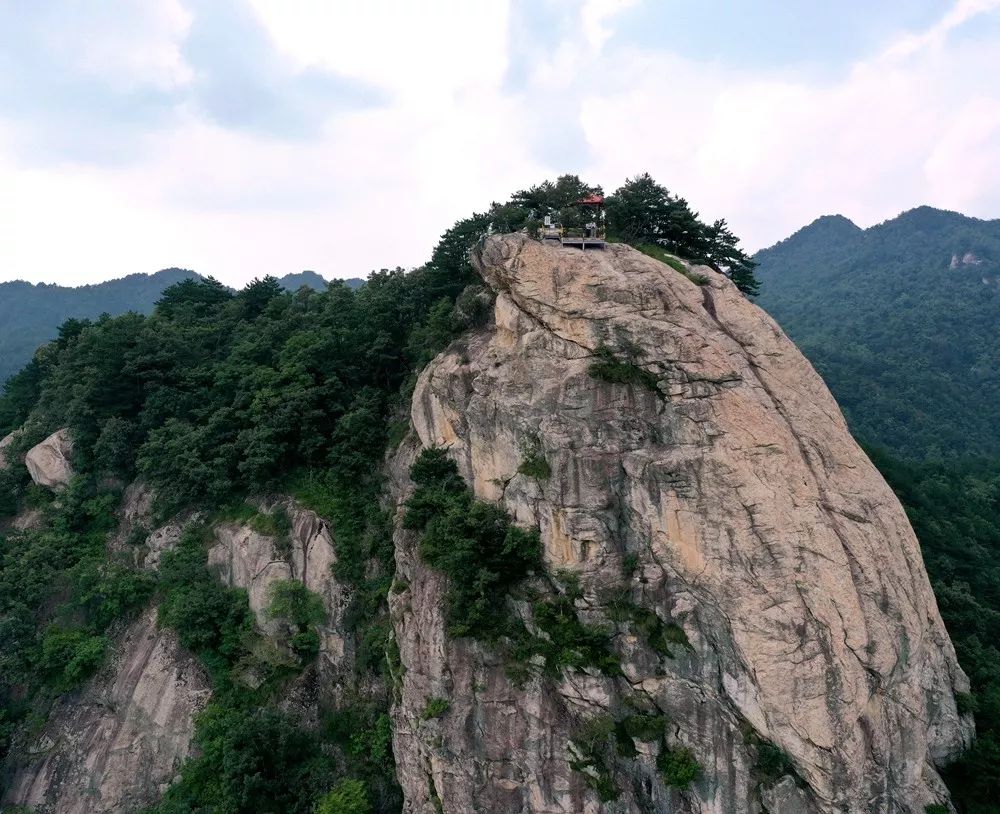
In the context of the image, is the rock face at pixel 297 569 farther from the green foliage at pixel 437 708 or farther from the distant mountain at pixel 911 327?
the distant mountain at pixel 911 327

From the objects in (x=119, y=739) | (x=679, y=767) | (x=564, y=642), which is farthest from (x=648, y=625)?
(x=119, y=739)

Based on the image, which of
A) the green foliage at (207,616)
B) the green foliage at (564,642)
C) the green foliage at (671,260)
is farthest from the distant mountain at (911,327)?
the green foliage at (207,616)

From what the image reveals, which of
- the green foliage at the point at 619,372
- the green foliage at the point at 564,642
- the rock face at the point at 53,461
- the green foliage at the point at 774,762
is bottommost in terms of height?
the green foliage at the point at 774,762

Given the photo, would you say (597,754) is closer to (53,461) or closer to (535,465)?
(535,465)

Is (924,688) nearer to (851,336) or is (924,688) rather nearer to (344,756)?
(344,756)

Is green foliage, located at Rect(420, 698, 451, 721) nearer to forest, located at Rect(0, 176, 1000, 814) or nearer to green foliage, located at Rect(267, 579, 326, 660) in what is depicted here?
forest, located at Rect(0, 176, 1000, 814)

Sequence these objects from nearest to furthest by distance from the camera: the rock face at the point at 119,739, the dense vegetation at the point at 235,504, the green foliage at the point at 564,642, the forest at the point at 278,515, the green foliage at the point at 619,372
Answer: the green foliage at the point at 564,642
the green foliage at the point at 619,372
the forest at the point at 278,515
the dense vegetation at the point at 235,504
the rock face at the point at 119,739

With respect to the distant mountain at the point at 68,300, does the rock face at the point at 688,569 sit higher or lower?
lower

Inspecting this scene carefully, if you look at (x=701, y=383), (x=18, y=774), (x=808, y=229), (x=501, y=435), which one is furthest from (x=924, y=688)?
(x=808, y=229)

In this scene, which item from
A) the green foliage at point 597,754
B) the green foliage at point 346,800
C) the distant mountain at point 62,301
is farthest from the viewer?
the distant mountain at point 62,301
